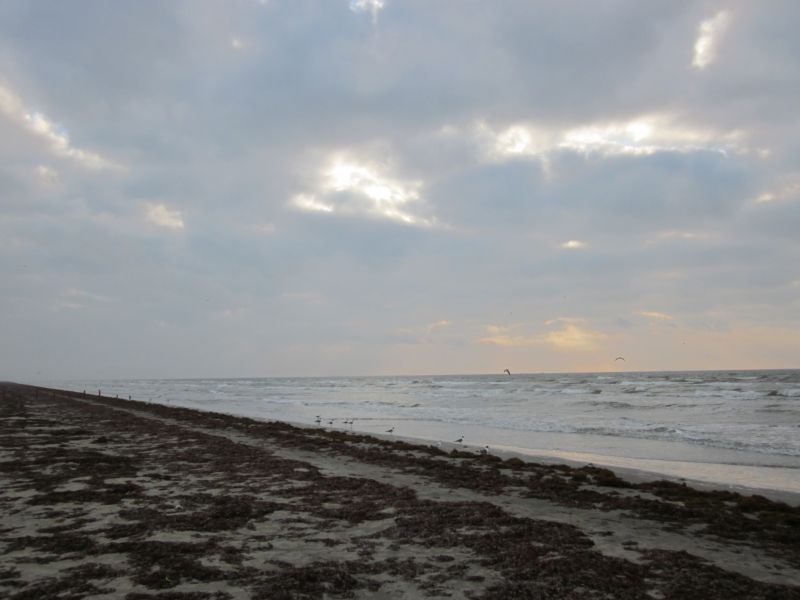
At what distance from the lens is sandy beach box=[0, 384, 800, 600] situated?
545 centimetres

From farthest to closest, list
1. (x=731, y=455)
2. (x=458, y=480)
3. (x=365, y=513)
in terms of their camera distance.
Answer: (x=731, y=455)
(x=458, y=480)
(x=365, y=513)

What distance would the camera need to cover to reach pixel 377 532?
739 centimetres

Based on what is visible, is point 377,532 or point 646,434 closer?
point 377,532

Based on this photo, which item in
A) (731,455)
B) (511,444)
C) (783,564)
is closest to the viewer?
(783,564)

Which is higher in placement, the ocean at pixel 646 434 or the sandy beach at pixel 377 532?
the sandy beach at pixel 377 532

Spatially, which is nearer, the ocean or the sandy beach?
the sandy beach

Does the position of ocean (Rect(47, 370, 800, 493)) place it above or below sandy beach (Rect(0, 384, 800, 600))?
below

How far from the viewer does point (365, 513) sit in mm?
8445

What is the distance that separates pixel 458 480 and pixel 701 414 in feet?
75.3

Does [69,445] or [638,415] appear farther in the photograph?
[638,415]

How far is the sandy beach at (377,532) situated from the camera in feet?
17.9

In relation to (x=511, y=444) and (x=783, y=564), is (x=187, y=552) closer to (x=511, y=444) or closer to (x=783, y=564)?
(x=783, y=564)

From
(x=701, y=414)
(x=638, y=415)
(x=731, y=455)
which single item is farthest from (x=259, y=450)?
(x=701, y=414)

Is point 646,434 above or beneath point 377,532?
beneath
